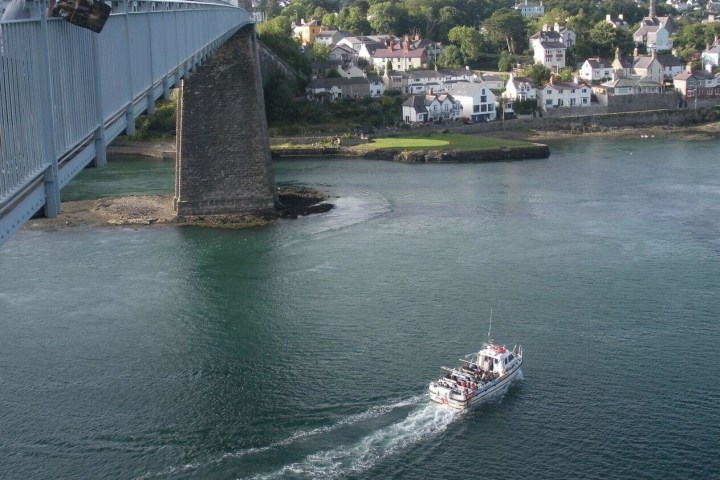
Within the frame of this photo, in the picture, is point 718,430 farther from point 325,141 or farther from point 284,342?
point 325,141

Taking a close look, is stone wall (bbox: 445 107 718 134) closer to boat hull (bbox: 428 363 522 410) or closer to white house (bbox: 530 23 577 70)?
white house (bbox: 530 23 577 70)

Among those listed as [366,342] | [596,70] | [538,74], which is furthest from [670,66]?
[366,342]

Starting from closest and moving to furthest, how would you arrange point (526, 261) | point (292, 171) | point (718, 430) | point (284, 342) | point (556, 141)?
point (718, 430) → point (284, 342) → point (526, 261) → point (292, 171) → point (556, 141)

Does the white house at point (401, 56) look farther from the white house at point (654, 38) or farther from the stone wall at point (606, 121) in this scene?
the white house at point (654, 38)

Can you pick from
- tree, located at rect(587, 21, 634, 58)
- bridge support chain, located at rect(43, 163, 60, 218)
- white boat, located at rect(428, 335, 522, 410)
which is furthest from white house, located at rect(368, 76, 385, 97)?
bridge support chain, located at rect(43, 163, 60, 218)

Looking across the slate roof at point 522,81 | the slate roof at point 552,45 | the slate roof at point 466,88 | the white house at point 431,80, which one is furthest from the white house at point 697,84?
the slate roof at point 466,88

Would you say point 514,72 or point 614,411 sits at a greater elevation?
point 514,72

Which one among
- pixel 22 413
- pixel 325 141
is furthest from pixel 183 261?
pixel 325 141
